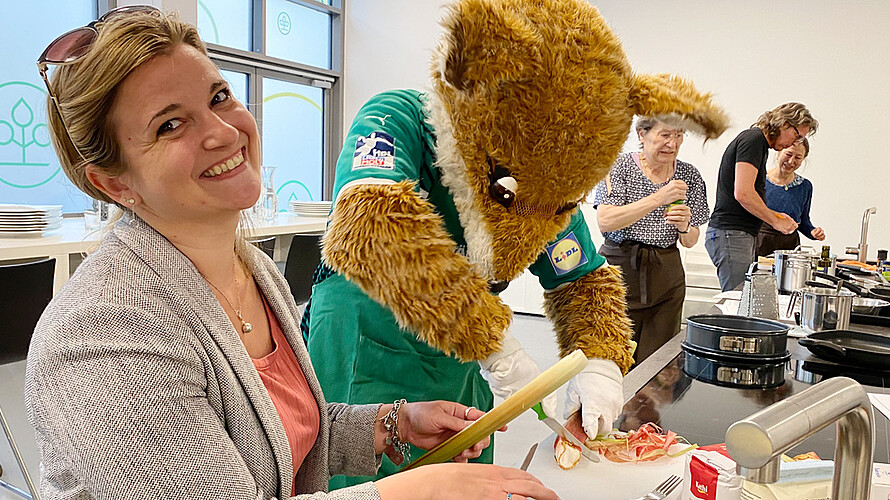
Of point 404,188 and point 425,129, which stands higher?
point 425,129

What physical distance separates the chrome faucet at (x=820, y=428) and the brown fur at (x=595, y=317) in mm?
788

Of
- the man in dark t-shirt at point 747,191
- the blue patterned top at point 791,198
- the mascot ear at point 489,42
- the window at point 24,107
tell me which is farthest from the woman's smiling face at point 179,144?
the blue patterned top at point 791,198

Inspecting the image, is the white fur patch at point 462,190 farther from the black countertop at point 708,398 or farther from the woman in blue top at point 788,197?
the woman in blue top at point 788,197

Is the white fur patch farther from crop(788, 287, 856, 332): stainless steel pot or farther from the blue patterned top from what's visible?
the blue patterned top

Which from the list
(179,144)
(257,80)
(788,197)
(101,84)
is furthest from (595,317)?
(257,80)

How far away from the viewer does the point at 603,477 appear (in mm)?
1178

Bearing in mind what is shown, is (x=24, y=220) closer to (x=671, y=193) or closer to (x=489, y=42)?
(x=489, y=42)

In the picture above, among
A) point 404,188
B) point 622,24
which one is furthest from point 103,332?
point 622,24

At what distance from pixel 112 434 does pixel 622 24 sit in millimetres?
6258

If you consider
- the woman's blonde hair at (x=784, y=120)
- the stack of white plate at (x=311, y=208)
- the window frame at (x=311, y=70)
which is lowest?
the stack of white plate at (x=311, y=208)

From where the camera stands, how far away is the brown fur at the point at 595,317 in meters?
1.45

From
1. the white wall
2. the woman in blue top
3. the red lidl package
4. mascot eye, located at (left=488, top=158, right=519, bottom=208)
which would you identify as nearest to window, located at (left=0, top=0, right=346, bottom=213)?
the white wall

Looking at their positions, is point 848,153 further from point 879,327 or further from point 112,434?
point 112,434

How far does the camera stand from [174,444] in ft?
2.52
